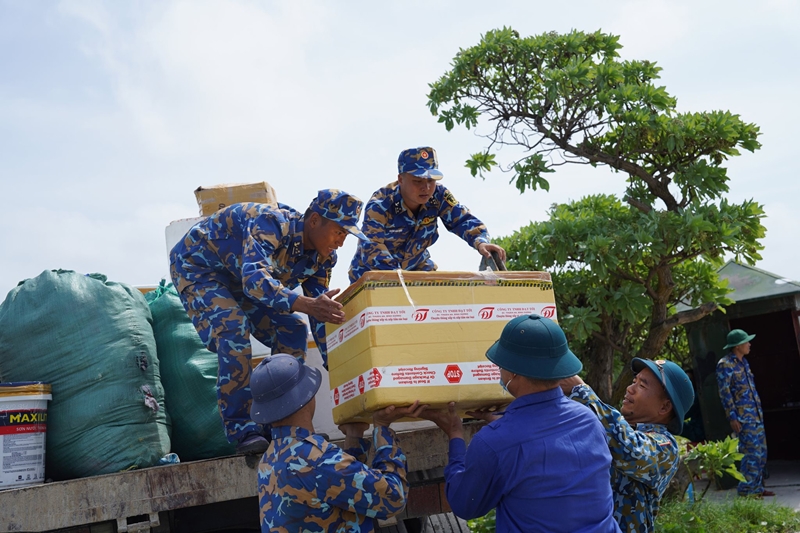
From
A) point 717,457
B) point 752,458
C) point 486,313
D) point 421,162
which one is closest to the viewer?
point 486,313

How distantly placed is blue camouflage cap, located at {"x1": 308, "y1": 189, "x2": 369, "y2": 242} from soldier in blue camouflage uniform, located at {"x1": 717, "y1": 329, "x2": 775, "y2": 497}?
5.42 m

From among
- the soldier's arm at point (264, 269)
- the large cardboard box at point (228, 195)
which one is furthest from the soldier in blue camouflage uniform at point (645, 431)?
the large cardboard box at point (228, 195)

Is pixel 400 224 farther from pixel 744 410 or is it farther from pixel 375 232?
pixel 744 410

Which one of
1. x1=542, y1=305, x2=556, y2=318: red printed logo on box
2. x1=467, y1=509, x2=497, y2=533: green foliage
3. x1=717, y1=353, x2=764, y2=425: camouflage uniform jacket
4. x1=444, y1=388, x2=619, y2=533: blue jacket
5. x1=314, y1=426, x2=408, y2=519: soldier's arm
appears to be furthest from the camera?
x1=717, y1=353, x2=764, y2=425: camouflage uniform jacket

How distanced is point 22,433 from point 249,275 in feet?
3.69

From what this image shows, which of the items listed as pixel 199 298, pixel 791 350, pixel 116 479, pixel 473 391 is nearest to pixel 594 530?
pixel 473 391

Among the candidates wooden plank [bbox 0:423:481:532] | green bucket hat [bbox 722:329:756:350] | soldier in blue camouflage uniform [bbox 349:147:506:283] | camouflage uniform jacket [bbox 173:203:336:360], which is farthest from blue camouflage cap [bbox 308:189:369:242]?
green bucket hat [bbox 722:329:756:350]

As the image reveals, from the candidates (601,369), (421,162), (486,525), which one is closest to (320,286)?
(421,162)

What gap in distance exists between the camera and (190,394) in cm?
357

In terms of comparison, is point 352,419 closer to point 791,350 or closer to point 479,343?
point 479,343

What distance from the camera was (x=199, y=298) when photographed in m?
3.29

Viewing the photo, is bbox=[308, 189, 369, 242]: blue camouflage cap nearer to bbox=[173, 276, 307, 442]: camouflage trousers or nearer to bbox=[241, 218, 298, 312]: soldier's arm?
bbox=[241, 218, 298, 312]: soldier's arm

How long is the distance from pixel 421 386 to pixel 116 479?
1.15m

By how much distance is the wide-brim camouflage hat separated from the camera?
245cm
